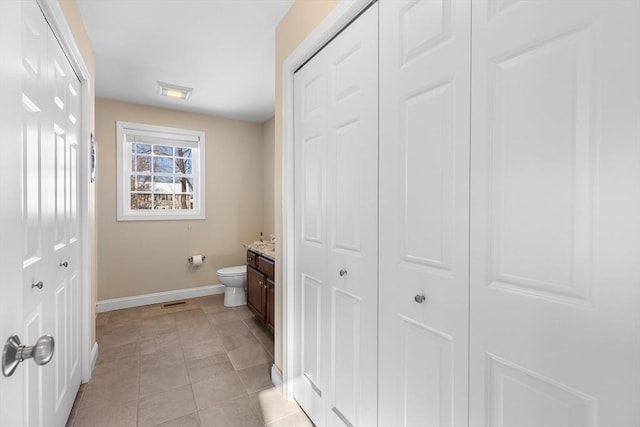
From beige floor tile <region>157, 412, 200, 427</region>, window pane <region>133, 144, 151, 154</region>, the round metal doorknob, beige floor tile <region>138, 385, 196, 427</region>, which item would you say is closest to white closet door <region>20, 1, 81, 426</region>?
beige floor tile <region>138, 385, 196, 427</region>

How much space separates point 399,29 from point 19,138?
1174 mm

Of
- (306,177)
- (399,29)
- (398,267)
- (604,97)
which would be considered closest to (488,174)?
(604,97)

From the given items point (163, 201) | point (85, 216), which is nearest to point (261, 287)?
point (85, 216)

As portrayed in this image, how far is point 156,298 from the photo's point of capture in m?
3.70

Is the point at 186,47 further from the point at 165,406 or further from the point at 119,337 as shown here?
the point at 119,337

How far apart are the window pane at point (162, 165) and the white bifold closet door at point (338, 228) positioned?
278cm

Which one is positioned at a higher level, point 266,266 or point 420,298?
point 420,298

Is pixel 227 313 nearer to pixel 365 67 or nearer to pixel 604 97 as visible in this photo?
pixel 365 67

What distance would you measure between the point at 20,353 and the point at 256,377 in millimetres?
1857

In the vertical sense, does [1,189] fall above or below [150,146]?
below

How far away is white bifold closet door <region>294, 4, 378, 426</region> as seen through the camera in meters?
1.24

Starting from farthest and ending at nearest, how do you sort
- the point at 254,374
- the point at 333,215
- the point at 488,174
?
the point at 254,374 → the point at 333,215 → the point at 488,174

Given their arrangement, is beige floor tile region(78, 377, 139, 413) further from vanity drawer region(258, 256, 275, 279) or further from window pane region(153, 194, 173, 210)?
window pane region(153, 194, 173, 210)

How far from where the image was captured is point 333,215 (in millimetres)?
1487
